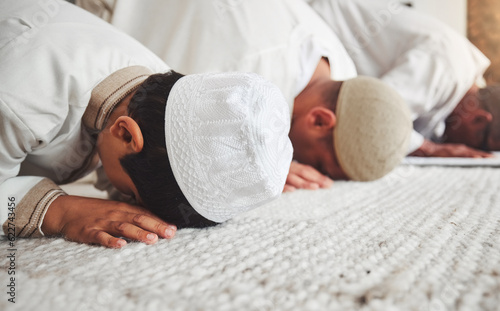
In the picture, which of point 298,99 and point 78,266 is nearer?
point 78,266

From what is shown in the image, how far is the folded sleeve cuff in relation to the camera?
1.67ft

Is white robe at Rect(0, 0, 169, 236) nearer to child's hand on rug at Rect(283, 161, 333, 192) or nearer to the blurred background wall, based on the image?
child's hand on rug at Rect(283, 161, 333, 192)

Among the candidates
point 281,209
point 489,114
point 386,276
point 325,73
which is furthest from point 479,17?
point 386,276

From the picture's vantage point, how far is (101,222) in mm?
491

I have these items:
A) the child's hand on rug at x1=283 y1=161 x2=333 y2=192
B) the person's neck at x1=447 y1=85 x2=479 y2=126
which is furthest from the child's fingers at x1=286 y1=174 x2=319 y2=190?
the person's neck at x1=447 y1=85 x2=479 y2=126

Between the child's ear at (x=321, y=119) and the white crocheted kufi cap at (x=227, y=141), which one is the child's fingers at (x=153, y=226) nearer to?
the white crocheted kufi cap at (x=227, y=141)

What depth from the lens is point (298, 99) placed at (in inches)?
38.8

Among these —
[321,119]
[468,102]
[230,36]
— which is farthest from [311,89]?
[468,102]

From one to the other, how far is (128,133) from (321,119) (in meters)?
0.48

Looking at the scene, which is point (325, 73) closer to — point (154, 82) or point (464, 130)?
point (154, 82)

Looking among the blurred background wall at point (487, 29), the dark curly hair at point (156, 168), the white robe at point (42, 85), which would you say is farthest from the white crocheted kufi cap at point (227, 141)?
the blurred background wall at point (487, 29)

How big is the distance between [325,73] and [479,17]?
6.45ft

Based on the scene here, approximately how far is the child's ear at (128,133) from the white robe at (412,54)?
1004 mm

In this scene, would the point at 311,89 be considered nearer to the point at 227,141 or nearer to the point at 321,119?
the point at 321,119
